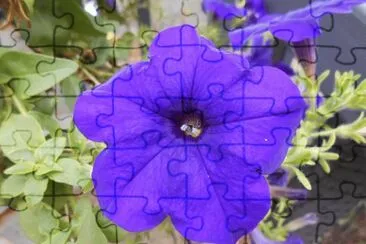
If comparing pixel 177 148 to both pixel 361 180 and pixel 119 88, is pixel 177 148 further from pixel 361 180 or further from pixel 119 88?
pixel 361 180

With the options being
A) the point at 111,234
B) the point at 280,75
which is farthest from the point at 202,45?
the point at 111,234

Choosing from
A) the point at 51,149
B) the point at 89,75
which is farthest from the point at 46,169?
the point at 89,75

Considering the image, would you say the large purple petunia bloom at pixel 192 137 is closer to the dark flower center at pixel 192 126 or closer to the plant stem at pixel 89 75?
the dark flower center at pixel 192 126

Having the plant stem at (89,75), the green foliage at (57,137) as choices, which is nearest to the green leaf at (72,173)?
the green foliage at (57,137)

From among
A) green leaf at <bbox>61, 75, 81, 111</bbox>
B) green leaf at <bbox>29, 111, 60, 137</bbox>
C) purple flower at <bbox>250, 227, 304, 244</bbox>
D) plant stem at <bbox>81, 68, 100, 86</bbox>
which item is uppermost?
plant stem at <bbox>81, 68, 100, 86</bbox>

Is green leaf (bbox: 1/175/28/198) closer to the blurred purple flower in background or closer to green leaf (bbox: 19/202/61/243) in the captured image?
green leaf (bbox: 19/202/61/243)

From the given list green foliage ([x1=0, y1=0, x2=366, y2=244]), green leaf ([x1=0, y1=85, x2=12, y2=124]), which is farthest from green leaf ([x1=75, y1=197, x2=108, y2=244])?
green leaf ([x1=0, y1=85, x2=12, y2=124])

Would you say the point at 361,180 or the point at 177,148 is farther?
the point at 361,180
